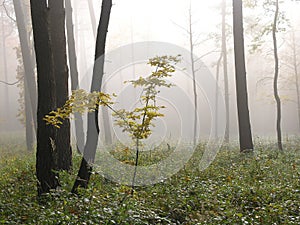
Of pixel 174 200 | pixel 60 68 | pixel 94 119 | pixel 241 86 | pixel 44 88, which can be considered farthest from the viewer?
pixel 241 86

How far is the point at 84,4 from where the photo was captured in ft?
115

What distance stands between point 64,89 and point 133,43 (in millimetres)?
28568

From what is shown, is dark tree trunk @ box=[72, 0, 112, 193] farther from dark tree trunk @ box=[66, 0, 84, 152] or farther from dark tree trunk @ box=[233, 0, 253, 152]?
dark tree trunk @ box=[233, 0, 253, 152]

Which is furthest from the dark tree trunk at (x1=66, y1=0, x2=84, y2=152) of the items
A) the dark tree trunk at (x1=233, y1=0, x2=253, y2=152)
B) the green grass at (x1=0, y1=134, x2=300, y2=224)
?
the dark tree trunk at (x1=233, y1=0, x2=253, y2=152)

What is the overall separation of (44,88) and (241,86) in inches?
345

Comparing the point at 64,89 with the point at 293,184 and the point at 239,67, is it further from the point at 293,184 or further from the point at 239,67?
the point at 239,67

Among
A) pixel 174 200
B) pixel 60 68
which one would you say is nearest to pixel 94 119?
pixel 174 200

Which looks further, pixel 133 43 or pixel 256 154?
pixel 133 43

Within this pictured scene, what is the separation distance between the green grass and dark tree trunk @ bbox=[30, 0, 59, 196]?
0.38 meters

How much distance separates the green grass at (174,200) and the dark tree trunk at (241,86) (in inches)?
149

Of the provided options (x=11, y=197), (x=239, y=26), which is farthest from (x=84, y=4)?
(x=11, y=197)

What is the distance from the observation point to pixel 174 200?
671 centimetres

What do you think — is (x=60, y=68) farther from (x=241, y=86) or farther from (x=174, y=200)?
(x=241, y=86)

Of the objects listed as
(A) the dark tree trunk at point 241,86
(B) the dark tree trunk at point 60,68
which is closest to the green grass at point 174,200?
(B) the dark tree trunk at point 60,68
